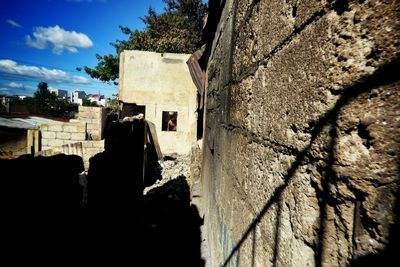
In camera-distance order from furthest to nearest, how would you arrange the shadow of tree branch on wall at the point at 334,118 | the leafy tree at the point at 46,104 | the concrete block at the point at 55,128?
the leafy tree at the point at 46,104
the concrete block at the point at 55,128
the shadow of tree branch on wall at the point at 334,118

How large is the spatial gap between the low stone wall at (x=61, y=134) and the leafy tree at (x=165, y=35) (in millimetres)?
10459

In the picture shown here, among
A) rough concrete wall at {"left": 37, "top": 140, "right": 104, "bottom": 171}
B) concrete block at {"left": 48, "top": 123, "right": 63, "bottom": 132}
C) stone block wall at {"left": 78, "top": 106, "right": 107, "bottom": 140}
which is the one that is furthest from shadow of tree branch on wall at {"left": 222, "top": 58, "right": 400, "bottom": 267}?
stone block wall at {"left": 78, "top": 106, "right": 107, "bottom": 140}

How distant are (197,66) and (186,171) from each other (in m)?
4.06

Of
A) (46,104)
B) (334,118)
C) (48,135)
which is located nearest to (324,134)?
(334,118)

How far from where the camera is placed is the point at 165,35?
19.6 m

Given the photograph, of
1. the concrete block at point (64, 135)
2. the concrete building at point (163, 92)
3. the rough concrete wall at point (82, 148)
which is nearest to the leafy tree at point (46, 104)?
the concrete building at point (163, 92)

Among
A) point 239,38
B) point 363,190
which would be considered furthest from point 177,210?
point 363,190

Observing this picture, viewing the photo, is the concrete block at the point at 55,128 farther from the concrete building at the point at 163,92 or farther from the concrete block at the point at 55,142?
the concrete building at the point at 163,92

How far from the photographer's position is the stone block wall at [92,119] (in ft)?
35.1

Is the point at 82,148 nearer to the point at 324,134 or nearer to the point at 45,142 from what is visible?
the point at 45,142

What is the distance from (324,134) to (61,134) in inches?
396

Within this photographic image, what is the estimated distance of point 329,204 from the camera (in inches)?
29.4

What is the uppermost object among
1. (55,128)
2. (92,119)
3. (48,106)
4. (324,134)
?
(48,106)

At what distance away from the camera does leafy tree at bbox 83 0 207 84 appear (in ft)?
61.2
